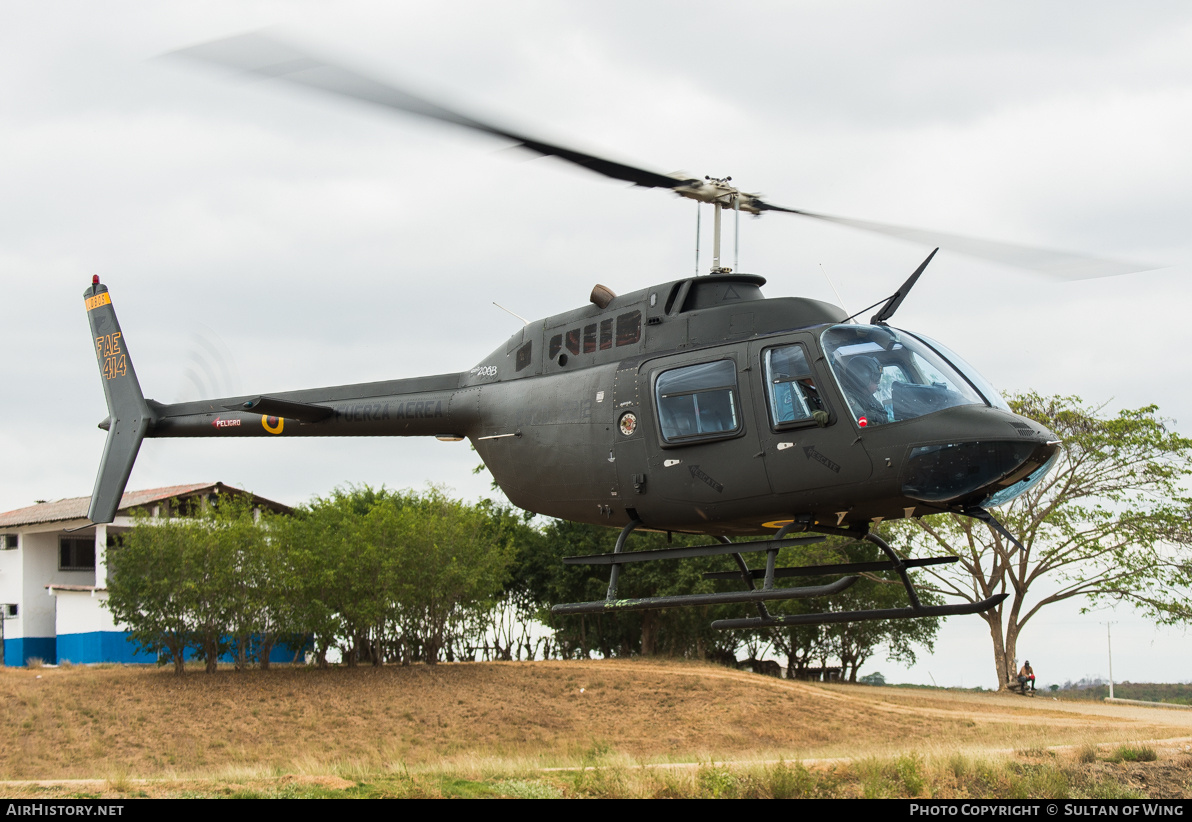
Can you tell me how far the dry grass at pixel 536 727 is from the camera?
15.9 metres

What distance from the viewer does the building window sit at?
37594mm

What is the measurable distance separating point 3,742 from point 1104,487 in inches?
1177

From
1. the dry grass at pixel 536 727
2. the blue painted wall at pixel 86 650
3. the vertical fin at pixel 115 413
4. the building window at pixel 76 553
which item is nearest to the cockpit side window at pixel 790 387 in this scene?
the dry grass at pixel 536 727

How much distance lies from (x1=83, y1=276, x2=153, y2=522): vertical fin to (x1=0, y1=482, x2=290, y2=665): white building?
53.2 ft

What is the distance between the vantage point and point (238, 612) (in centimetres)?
2852

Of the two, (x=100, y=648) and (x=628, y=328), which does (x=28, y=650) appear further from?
(x=628, y=328)

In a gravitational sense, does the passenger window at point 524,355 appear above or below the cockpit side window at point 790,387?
above

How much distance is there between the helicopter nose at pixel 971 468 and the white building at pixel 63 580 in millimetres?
27002

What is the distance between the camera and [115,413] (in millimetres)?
15258

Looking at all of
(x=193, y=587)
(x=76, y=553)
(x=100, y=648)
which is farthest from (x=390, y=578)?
(x=76, y=553)

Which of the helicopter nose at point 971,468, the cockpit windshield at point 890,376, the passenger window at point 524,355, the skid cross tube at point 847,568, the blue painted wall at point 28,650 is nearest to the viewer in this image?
the helicopter nose at point 971,468

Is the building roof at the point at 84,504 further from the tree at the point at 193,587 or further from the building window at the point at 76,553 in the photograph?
the tree at the point at 193,587

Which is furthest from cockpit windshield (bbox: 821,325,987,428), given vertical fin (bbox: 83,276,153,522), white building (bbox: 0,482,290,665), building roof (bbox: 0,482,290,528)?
building roof (bbox: 0,482,290,528)
